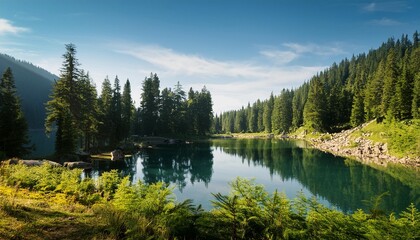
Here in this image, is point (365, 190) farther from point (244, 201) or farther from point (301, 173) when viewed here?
point (244, 201)

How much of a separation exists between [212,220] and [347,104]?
3761 inches

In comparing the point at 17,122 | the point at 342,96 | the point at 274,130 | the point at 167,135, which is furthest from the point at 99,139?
the point at 274,130

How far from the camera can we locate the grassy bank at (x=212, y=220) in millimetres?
7781

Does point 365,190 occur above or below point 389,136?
below

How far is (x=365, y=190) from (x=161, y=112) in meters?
78.3

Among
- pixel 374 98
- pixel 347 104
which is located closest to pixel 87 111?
pixel 374 98

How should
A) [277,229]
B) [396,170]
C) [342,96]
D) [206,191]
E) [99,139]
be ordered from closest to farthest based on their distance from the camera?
[277,229] → [206,191] → [396,170] → [99,139] → [342,96]

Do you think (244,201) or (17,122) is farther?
(17,122)

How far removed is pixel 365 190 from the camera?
29625 mm

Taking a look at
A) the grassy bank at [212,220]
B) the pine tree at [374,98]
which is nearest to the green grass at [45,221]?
the grassy bank at [212,220]

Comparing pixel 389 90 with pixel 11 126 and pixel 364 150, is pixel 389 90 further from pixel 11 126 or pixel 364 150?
pixel 11 126

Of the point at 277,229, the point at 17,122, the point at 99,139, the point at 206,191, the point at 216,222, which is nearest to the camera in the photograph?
the point at 277,229

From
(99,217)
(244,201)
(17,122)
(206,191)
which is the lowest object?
(206,191)

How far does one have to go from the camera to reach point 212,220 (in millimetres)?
9242
